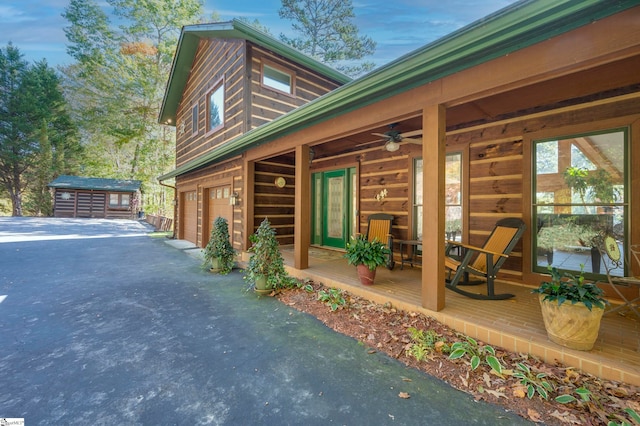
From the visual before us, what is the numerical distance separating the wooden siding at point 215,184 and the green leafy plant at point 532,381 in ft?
17.7

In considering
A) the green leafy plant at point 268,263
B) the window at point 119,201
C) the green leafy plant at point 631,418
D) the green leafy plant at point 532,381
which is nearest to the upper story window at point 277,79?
the green leafy plant at point 268,263

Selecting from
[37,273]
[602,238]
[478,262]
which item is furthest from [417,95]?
[37,273]

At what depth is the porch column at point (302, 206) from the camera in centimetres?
457

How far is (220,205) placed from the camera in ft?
25.4

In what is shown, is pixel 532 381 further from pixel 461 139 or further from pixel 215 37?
pixel 215 37

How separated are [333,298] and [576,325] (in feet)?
7.94

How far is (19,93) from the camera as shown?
21.7 meters

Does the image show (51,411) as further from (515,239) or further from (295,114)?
(515,239)

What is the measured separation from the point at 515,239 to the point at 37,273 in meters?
8.52

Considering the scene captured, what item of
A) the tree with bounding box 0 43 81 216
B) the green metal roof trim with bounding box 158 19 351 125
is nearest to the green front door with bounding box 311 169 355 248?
the green metal roof trim with bounding box 158 19 351 125

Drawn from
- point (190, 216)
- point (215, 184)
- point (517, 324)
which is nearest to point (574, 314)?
point (517, 324)

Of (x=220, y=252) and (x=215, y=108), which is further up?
(x=215, y=108)

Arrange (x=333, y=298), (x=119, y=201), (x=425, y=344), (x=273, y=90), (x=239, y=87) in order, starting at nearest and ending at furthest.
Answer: (x=425, y=344)
(x=333, y=298)
(x=239, y=87)
(x=273, y=90)
(x=119, y=201)

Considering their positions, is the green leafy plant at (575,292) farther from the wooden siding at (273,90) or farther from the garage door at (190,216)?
the garage door at (190,216)
